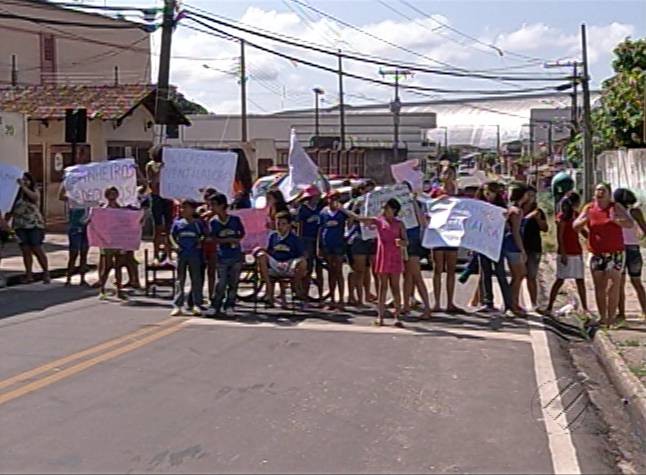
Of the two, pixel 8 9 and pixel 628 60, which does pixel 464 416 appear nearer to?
pixel 628 60

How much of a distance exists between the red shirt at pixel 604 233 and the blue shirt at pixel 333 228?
3347mm

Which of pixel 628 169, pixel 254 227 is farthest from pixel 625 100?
pixel 254 227

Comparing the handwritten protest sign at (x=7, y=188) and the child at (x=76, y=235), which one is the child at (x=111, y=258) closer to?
the child at (x=76, y=235)

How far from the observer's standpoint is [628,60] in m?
39.2

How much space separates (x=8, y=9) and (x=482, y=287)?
114 ft

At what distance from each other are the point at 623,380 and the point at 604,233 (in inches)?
125

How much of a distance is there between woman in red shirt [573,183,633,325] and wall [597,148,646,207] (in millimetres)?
17292

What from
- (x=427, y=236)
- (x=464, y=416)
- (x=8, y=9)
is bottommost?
(x=464, y=416)

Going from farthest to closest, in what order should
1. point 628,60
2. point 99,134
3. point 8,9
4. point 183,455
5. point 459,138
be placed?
1. point 459,138
2. point 8,9
3. point 628,60
4. point 99,134
5. point 183,455

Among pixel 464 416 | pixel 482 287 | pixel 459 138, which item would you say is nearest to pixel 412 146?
pixel 459 138

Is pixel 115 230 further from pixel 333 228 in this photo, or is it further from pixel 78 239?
pixel 333 228

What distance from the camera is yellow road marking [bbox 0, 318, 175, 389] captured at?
9438 mm

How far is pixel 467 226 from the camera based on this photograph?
45.6 feet

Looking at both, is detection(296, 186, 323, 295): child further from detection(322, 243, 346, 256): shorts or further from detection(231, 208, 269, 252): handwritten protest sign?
detection(231, 208, 269, 252): handwritten protest sign
